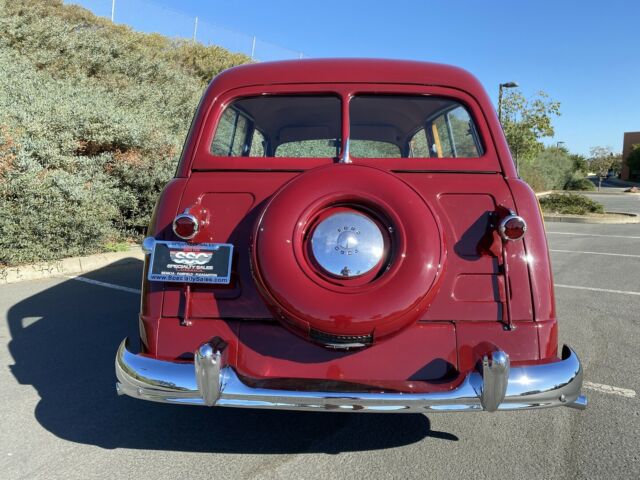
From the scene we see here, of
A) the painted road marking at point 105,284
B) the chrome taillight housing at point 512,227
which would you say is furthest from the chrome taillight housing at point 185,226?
the painted road marking at point 105,284

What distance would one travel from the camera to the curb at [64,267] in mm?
6066

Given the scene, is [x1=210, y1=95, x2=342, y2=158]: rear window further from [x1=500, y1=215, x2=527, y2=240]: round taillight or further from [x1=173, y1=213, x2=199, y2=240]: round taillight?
[x1=500, y1=215, x2=527, y2=240]: round taillight

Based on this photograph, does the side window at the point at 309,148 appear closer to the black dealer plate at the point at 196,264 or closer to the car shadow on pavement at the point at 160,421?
the black dealer plate at the point at 196,264

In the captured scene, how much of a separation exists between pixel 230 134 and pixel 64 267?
4.67 meters

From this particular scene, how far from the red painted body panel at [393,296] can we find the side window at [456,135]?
0.81 ft

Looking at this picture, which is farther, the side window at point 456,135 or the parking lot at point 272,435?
the side window at point 456,135

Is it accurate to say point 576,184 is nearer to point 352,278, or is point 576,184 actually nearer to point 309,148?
point 309,148

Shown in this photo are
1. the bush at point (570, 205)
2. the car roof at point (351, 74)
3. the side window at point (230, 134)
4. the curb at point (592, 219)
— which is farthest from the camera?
the bush at point (570, 205)

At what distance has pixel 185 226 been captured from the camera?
229cm

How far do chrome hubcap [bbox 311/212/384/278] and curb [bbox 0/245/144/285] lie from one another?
5.42 metres

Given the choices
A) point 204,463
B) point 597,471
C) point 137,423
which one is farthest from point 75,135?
point 597,471

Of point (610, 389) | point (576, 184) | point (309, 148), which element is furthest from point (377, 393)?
point (576, 184)

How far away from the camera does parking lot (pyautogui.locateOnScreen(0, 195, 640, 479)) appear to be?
2312 millimetres

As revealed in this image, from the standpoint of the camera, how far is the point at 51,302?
5129mm
